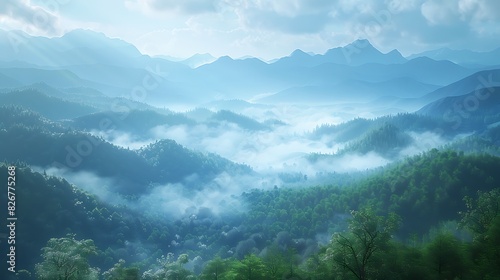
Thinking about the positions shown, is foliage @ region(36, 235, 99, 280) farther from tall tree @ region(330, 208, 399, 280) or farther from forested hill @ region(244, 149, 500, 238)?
forested hill @ region(244, 149, 500, 238)

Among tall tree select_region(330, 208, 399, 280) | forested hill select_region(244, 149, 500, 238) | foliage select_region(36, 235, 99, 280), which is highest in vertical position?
forested hill select_region(244, 149, 500, 238)

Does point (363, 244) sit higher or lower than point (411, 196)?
lower

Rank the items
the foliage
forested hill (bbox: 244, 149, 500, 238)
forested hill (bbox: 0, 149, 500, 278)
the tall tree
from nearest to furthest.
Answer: the tall tree < the foliage < forested hill (bbox: 0, 149, 500, 278) < forested hill (bbox: 244, 149, 500, 238)

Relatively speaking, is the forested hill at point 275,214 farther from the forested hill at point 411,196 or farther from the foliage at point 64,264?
the foliage at point 64,264

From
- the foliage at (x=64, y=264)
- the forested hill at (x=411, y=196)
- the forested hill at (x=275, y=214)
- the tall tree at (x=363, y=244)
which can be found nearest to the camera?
the tall tree at (x=363, y=244)

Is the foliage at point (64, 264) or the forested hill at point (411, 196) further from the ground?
the forested hill at point (411, 196)

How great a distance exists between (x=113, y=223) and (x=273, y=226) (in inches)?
2829

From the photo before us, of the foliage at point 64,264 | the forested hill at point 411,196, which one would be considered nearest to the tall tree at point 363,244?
the foliage at point 64,264

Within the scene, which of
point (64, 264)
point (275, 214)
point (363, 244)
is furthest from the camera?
point (275, 214)

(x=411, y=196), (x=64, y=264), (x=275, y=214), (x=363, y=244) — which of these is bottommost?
(x=363, y=244)

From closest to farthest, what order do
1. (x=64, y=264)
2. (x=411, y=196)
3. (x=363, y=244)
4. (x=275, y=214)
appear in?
(x=363, y=244) → (x=64, y=264) → (x=411, y=196) → (x=275, y=214)

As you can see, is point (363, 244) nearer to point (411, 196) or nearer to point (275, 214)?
point (411, 196)

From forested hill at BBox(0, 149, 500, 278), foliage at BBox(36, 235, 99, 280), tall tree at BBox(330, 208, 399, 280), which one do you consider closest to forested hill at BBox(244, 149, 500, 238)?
forested hill at BBox(0, 149, 500, 278)

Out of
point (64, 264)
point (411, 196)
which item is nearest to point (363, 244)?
point (64, 264)
